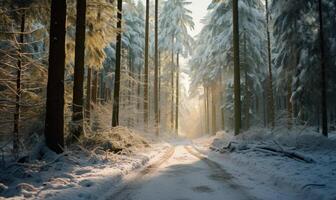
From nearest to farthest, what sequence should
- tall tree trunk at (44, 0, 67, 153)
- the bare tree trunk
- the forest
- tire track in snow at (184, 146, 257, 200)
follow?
tire track in snow at (184, 146, 257, 200)
the forest
tall tree trunk at (44, 0, 67, 153)
the bare tree trunk

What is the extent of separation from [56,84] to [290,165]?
7157mm

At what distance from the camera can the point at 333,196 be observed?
19.6 ft

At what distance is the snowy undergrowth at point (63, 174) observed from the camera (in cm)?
651

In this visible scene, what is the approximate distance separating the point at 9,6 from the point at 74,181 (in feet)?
22.0

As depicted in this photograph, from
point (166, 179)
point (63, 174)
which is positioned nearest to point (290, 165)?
point (166, 179)

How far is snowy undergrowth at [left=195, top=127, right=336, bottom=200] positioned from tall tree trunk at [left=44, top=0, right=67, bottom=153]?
5.36 meters

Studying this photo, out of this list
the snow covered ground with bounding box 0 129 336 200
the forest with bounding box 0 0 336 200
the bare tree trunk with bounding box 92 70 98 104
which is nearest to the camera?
the snow covered ground with bounding box 0 129 336 200

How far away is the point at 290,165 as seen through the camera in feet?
31.9

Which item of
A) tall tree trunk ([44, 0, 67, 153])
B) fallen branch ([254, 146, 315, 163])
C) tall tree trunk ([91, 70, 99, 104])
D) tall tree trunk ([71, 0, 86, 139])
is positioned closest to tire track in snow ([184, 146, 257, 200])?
fallen branch ([254, 146, 315, 163])

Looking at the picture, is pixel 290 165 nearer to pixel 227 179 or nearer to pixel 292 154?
pixel 292 154

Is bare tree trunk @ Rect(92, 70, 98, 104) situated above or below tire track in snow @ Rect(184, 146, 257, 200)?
above

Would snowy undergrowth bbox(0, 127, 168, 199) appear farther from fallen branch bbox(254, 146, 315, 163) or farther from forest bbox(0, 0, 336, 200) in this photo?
fallen branch bbox(254, 146, 315, 163)

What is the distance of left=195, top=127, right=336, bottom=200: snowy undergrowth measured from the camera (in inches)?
276

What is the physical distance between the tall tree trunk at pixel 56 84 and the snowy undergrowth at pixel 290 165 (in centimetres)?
536
